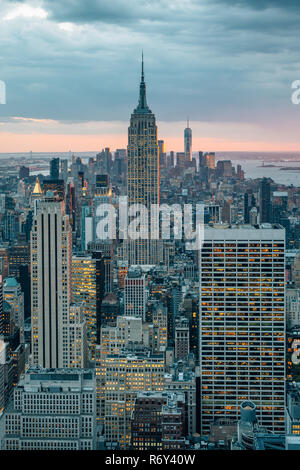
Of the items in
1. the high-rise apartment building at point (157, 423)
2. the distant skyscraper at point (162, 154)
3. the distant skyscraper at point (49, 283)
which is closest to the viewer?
the high-rise apartment building at point (157, 423)

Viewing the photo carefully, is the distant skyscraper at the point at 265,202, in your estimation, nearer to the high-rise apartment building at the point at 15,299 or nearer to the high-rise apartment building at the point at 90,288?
the high-rise apartment building at the point at 90,288

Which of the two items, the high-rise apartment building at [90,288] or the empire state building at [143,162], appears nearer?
the high-rise apartment building at [90,288]

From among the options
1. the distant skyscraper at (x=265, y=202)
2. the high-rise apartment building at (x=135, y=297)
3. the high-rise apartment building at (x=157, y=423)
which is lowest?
the high-rise apartment building at (x=157, y=423)

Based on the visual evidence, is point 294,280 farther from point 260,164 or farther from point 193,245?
point 260,164

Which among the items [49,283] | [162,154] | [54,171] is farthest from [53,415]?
[162,154]

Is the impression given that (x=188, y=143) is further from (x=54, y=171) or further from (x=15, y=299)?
(x=15, y=299)

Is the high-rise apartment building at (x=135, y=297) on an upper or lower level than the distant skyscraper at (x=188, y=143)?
lower

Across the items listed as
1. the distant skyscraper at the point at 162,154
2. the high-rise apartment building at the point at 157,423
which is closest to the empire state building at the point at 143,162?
the distant skyscraper at the point at 162,154

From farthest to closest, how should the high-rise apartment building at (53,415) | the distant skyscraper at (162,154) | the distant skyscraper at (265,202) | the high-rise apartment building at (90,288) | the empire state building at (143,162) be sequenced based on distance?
the empire state building at (143,162)
the distant skyscraper at (162,154)
the high-rise apartment building at (90,288)
the distant skyscraper at (265,202)
the high-rise apartment building at (53,415)

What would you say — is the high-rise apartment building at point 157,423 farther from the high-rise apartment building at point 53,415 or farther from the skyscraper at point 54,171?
the skyscraper at point 54,171
